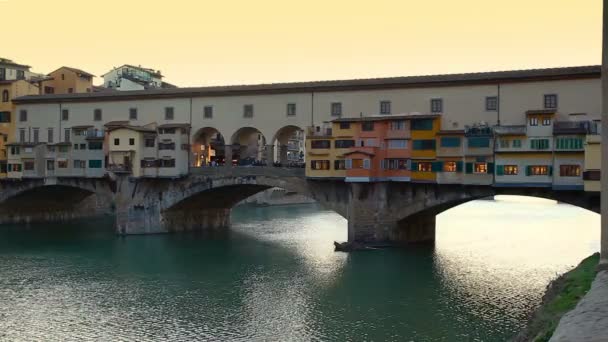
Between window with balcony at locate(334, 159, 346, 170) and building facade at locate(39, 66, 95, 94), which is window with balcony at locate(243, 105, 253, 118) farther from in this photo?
building facade at locate(39, 66, 95, 94)

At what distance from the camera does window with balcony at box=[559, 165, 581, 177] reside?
39.9 metres

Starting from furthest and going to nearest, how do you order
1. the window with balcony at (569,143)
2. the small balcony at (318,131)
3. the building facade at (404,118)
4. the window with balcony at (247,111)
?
the window with balcony at (247,111) < the small balcony at (318,131) < the building facade at (404,118) < the window with balcony at (569,143)

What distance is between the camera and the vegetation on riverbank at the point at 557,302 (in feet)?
63.5

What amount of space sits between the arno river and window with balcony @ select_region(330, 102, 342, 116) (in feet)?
35.3

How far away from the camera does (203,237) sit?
2267 inches

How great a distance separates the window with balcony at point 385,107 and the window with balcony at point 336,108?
11.1 feet

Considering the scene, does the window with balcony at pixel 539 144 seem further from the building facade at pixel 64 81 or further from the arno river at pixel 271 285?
the building facade at pixel 64 81

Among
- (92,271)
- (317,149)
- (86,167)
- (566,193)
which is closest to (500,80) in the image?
(566,193)

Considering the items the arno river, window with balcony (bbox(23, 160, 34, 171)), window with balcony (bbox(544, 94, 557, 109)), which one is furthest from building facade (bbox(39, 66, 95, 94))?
window with balcony (bbox(544, 94, 557, 109))

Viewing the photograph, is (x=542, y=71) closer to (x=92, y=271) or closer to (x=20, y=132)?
(x=92, y=271)

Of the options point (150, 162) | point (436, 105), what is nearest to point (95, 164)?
point (150, 162)

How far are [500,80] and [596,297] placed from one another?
26811 millimetres

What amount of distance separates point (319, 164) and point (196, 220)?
18.1 meters

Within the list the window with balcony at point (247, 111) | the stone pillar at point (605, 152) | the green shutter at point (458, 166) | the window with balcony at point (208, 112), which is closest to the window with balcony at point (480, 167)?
the green shutter at point (458, 166)
